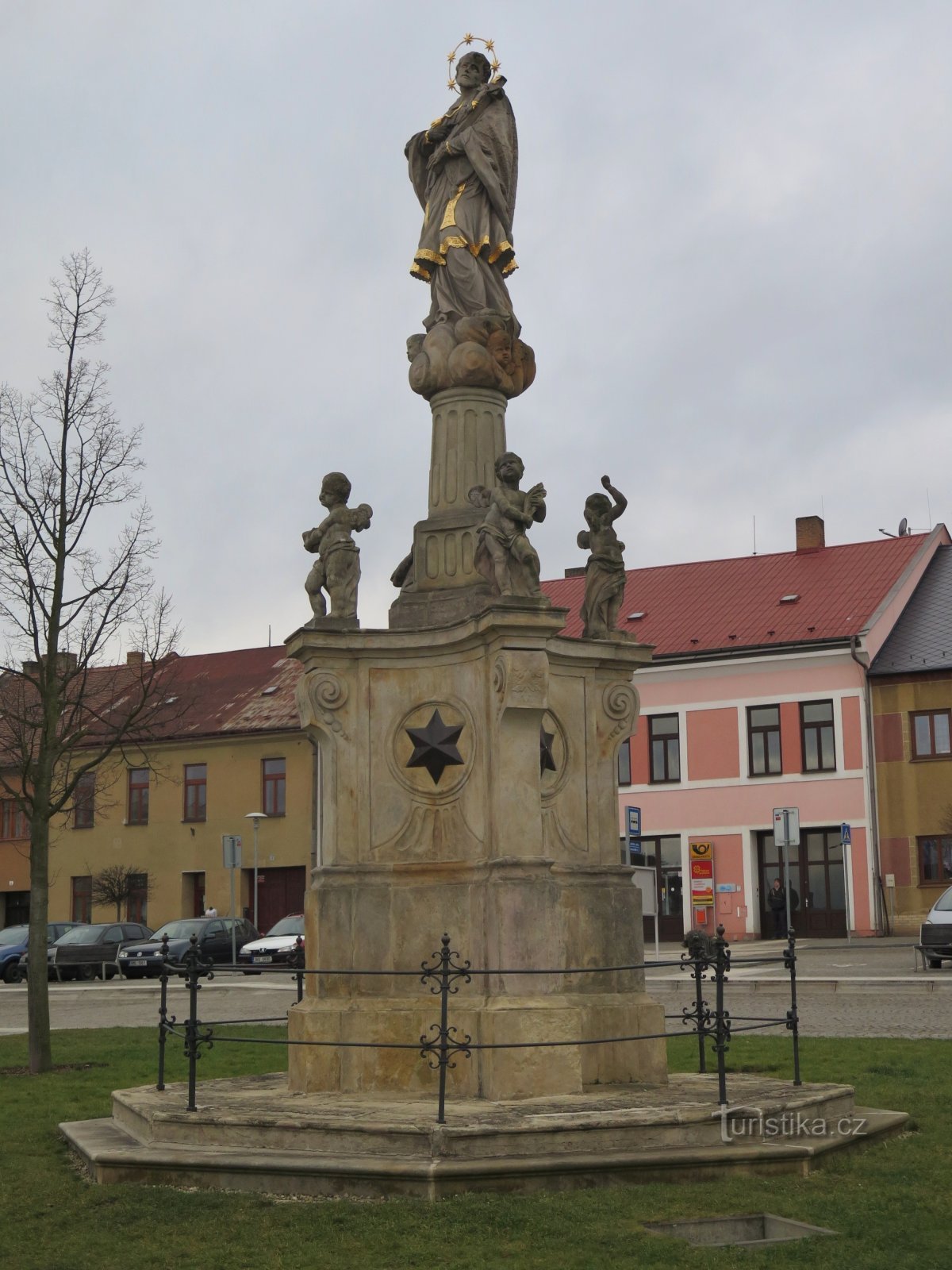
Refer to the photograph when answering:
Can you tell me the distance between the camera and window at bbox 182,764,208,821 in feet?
168

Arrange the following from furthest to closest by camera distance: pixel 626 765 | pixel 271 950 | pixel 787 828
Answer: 1. pixel 626 765
2. pixel 271 950
3. pixel 787 828

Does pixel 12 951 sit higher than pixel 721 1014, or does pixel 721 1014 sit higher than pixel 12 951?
pixel 721 1014

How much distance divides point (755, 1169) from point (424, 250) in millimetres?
7460

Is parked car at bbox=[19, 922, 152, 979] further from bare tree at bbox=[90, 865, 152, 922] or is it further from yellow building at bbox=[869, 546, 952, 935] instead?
yellow building at bbox=[869, 546, 952, 935]

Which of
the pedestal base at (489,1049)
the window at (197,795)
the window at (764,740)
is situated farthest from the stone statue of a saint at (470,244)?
the window at (197,795)

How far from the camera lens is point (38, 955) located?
1648cm

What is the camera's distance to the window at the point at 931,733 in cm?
4069

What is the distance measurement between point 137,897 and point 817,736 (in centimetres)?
2205

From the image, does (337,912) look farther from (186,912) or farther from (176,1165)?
(186,912)

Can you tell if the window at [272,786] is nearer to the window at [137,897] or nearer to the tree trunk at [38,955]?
the window at [137,897]

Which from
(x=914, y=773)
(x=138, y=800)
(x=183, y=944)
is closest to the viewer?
(x=183, y=944)

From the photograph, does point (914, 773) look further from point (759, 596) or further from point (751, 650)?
point (759, 596)

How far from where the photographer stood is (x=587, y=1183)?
8.69m

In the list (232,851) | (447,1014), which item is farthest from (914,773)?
(447,1014)
